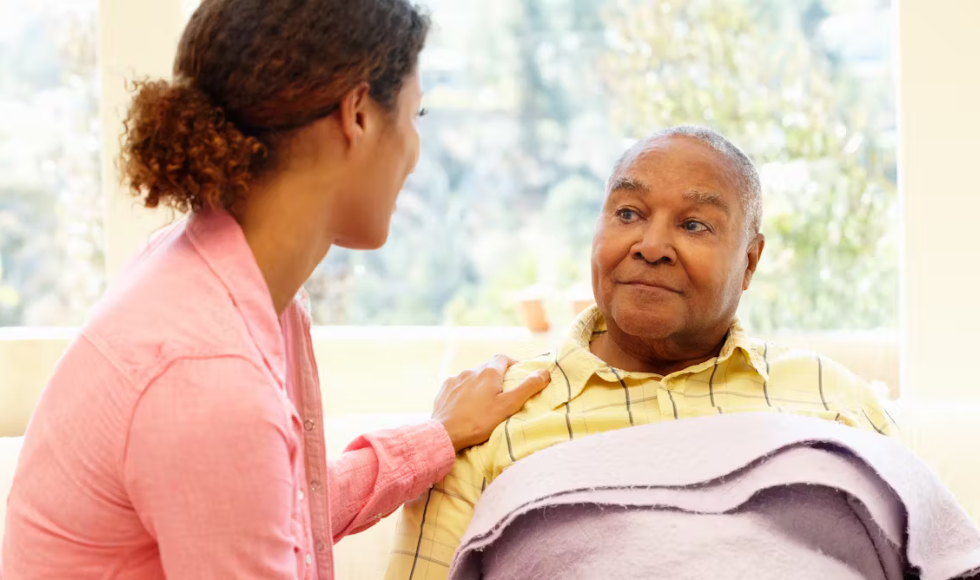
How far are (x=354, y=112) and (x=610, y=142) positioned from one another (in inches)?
72.3

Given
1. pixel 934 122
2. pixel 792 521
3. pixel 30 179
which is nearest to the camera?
pixel 792 521

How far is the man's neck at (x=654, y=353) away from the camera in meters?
1.75

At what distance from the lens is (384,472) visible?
5.04 ft

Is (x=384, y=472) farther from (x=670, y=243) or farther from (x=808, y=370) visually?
(x=808, y=370)

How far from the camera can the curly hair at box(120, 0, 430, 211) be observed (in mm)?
1069

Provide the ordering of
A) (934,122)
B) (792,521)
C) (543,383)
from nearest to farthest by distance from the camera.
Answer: (792,521), (543,383), (934,122)

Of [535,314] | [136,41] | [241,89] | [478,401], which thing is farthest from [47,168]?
[241,89]

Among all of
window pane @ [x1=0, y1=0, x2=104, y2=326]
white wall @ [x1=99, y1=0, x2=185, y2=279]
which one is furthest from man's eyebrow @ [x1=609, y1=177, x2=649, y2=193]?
window pane @ [x1=0, y1=0, x2=104, y2=326]

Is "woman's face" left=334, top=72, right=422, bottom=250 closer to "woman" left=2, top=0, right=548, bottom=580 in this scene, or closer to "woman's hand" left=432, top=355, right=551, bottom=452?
"woman" left=2, top=0, right=548, bottom=580

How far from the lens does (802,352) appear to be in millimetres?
1783

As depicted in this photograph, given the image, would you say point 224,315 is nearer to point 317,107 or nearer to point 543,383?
point 317,107

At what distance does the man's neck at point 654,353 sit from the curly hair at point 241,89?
83 centimetres

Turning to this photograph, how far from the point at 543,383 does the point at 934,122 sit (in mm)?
1483

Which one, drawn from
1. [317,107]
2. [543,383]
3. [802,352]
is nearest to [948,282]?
[802,352]
